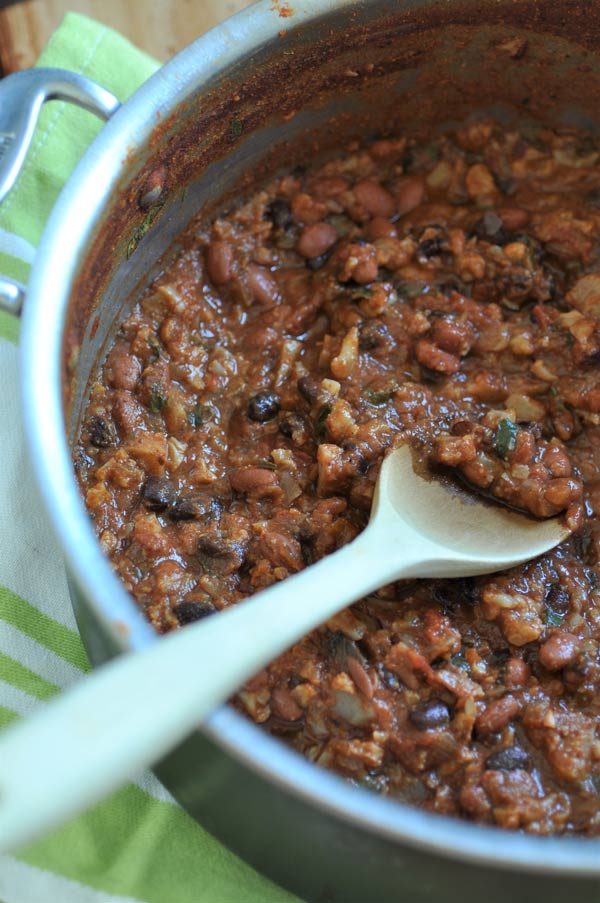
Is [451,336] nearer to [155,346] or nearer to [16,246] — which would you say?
[155,346]

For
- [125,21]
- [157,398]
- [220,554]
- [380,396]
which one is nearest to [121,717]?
[220,554]

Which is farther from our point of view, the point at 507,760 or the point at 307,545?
the point at 307,545

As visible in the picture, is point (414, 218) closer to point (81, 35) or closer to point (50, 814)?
point (81, 35)

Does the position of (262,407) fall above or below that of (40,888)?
above

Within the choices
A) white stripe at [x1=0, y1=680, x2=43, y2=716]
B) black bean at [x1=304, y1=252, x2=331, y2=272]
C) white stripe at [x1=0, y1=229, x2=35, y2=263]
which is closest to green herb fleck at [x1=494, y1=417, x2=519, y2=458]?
black bean at [x1=304, y1=252, x2=331, y2=272]

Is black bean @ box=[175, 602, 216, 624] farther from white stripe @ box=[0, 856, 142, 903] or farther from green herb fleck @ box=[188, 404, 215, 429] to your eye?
white stripe @ box=[0, 856, 142, 903]

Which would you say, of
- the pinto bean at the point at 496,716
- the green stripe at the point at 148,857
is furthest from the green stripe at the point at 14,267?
the pinto bean at the point at 496,716
